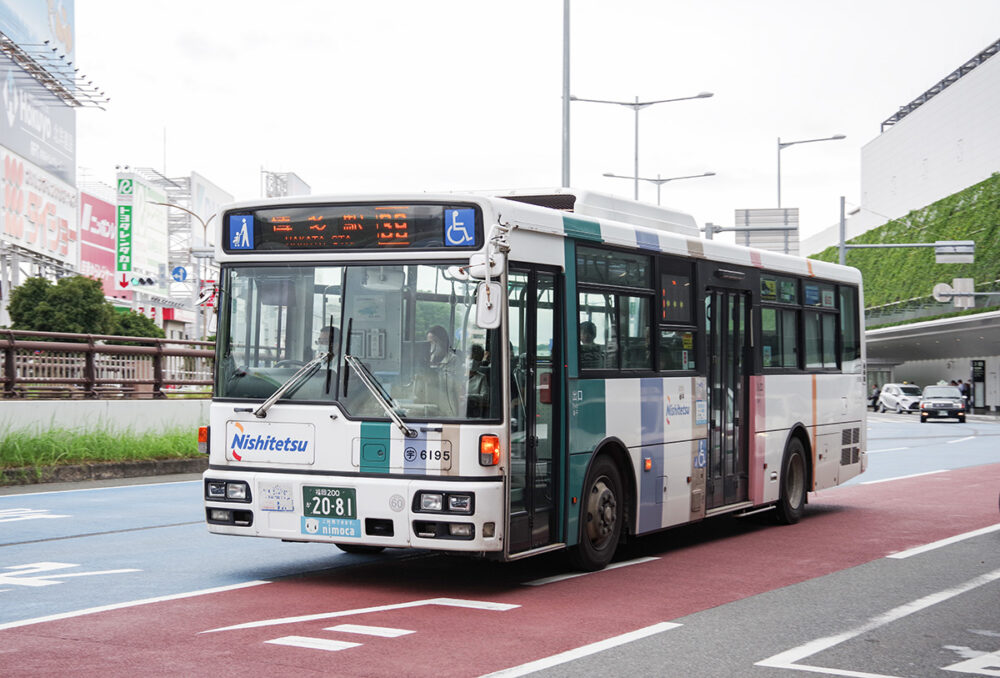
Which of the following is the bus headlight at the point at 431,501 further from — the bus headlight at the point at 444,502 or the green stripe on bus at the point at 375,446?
the green stripe on bus at the point at 375,446

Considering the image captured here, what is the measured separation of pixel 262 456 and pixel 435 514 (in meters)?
1.51

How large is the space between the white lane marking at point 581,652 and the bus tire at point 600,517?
6.90ft

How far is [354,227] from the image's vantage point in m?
9.83

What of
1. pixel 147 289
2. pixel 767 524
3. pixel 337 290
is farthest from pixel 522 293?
pixel 147 289

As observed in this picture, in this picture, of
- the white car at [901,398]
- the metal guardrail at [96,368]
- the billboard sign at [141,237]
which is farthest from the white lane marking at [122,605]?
the billboard sign at [141,237]

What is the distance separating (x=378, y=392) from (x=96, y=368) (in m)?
14.3

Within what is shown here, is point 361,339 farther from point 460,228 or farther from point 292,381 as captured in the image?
point 460,228

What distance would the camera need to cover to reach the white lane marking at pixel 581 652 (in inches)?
271

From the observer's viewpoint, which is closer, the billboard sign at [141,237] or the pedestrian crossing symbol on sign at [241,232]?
the pedestrian crossing symbol on sign at [241,232]

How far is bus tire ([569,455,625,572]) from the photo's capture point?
34.8 feet

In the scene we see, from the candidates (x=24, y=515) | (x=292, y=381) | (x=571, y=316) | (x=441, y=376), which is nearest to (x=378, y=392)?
(x=441, y=376)

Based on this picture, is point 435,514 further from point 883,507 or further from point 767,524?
point 883,507

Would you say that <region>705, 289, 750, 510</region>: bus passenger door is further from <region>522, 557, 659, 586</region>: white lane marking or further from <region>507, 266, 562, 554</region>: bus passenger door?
<region>507, 266, 562, 554</region>: bus passenger door

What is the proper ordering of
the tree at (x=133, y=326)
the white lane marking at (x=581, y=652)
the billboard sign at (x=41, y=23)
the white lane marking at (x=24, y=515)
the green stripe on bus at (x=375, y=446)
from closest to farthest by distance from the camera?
the white lane marking at (x=581, y=652) → the green stripe on bus at (x=375, y=446) → the white lane marking at (x=24, y=515) → the billboard sign at (x=41, y=23) → the tree at (x=133, y=326)
